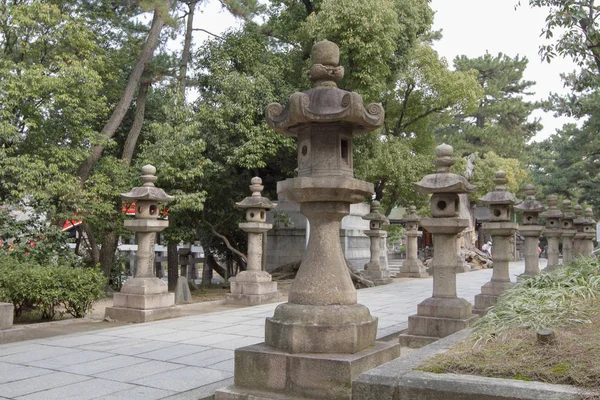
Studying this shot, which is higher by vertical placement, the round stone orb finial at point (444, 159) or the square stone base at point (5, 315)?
the round stone orb finial at point (444, 159)

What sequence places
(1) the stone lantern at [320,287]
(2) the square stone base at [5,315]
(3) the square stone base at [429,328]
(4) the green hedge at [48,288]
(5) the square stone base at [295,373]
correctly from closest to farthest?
(5) the square stone base at [295,373]
(1) the stone lantern at [320,287]
(3) the square stone base at [429,328]
(2) the square stone base at [5,315]
(4) the green hedge at [48,288]

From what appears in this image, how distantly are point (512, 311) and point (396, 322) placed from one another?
4634mm

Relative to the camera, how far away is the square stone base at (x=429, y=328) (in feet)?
23.7

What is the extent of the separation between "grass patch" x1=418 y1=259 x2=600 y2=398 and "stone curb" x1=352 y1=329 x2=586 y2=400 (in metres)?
0.15

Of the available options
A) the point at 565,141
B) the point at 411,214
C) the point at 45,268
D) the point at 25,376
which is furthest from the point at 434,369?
the point at 565,141

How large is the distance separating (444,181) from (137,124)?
11.9 metres

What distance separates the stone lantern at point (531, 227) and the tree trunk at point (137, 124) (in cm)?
1130

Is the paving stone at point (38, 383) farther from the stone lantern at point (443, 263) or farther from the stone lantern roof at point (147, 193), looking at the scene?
the stone lantern roof at point (147, 193)

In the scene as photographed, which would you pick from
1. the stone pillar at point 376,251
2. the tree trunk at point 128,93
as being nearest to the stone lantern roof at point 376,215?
the stone pillar at point 376,251

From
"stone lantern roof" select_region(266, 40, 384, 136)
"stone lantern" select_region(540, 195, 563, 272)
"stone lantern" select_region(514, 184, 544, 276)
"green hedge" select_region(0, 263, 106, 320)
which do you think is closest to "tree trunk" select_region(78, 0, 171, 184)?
"green hedge" select_region(0, 263, 106, 320)

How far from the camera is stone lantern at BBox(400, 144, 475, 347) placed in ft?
24.1

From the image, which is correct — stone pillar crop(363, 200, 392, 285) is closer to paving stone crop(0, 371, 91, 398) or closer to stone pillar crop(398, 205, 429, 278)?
stone pillar crop(398, 205, 429, 278)

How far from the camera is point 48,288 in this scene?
9.32 m

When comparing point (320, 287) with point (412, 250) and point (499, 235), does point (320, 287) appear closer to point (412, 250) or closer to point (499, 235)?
point (499, 235)
